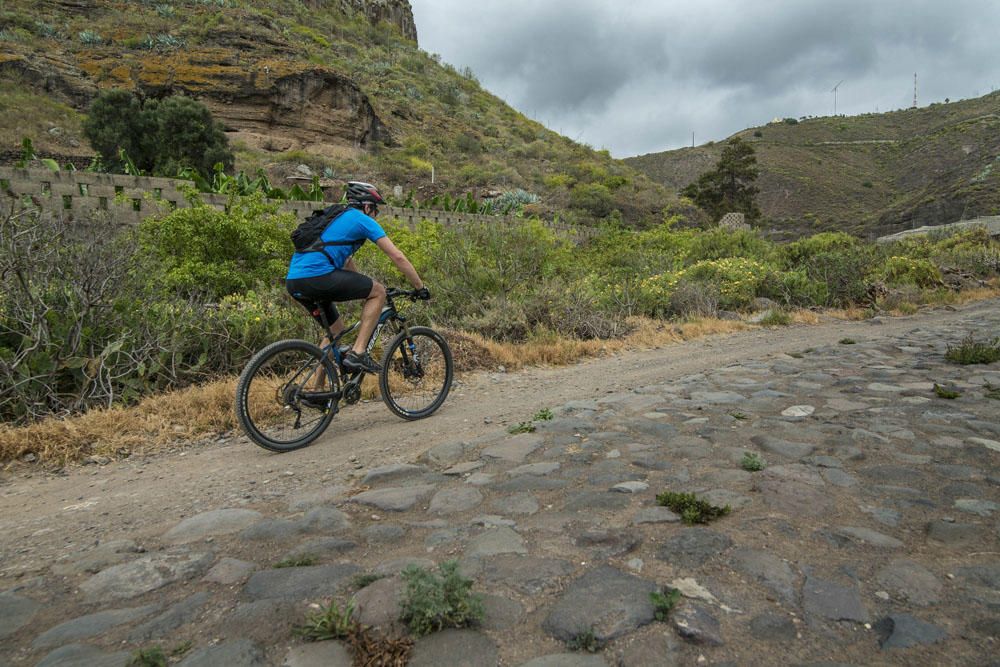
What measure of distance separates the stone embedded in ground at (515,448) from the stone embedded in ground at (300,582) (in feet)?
4.89

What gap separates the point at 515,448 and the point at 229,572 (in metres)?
1.91

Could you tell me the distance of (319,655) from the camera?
5.18 feet

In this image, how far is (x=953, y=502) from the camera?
2488mm

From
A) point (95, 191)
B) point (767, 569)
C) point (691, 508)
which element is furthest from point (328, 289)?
point (95, 191)

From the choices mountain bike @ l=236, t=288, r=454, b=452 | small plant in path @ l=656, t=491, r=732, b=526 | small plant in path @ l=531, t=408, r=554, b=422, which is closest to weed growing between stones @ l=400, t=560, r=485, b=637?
small plant in path @ l=656, t=491, r=732, b=526

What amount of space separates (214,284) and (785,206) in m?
61.5

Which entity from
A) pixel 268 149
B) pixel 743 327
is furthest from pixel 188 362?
pixel 268 149

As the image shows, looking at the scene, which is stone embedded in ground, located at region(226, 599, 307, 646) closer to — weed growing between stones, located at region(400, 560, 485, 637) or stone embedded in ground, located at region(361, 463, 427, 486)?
weed growing between stones, located at region(400, 560, 485, 637)

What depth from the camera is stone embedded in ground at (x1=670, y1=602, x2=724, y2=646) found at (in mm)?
1585

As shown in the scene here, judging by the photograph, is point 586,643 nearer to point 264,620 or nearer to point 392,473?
point 264,620

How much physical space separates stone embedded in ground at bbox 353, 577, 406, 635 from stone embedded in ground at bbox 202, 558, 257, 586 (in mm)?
548

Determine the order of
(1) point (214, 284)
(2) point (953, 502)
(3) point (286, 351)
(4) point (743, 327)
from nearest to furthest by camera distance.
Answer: (2) point (953, 502) → (3) point (286, 351) → (1) point (214, 284) → (4) point (743, 327)

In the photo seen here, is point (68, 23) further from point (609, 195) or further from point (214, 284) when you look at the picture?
point (214, 284)

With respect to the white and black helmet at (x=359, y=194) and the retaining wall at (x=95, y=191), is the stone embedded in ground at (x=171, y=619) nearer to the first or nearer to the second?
the white and black helmet at (x=359, y=194)
